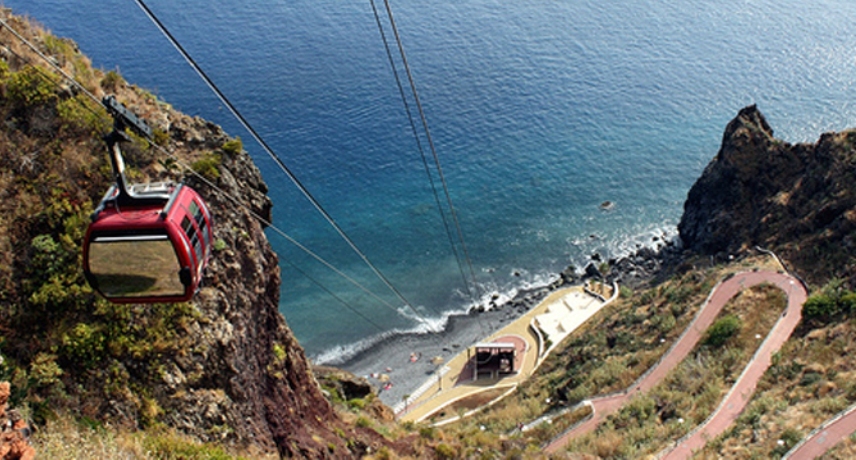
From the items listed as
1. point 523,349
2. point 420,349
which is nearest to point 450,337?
point 420,349

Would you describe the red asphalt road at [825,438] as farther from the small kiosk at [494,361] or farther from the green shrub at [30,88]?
the green shrub at [30,88]

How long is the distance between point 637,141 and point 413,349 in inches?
2095

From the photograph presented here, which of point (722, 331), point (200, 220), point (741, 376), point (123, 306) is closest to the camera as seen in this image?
point (200, 220)

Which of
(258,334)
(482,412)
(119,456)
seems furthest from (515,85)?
(119,456)

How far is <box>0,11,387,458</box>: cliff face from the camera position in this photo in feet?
52.9

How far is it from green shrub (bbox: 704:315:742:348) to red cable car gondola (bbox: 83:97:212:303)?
110ft

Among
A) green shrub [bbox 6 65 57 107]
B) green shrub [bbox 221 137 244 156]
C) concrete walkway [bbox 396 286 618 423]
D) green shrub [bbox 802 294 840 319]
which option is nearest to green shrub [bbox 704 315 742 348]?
green shrub [bbox 802 294 840 319]

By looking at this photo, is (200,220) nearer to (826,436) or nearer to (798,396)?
(826,436)

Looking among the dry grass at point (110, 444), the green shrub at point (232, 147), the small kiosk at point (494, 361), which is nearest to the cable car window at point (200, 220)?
the dry grass at point (110, 444)

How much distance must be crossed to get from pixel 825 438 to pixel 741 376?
786 cm

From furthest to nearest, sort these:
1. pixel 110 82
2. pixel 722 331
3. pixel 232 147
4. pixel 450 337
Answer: pixel 450 337
pixel 722 331
pixel 232 147
pixel 110 82

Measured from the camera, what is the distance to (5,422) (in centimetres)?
1277

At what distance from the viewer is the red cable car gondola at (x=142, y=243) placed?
12148 mm

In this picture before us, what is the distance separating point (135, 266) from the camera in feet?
41.5
